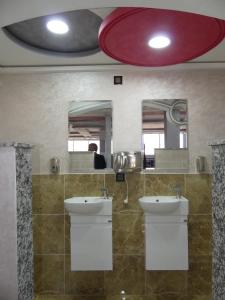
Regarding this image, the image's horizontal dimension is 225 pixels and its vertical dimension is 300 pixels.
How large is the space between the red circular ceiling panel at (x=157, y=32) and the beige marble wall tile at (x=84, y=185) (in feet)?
5.58

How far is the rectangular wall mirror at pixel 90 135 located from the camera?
3.35 meters

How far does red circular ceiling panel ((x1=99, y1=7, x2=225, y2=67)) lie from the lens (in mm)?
1585

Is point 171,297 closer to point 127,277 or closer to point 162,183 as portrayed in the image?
point 127,277

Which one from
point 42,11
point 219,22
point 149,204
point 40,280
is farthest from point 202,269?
point 42,11

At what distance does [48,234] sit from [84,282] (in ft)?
2.38

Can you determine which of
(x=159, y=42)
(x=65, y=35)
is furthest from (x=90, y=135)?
(x=159, y=42)

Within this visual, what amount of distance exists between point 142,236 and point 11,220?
1.58 m

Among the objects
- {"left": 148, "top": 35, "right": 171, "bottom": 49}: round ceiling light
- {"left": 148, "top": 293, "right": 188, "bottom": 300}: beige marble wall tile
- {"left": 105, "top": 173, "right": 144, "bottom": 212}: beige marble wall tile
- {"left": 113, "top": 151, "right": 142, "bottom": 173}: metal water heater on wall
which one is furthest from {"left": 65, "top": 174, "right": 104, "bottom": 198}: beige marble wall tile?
{"left": 148, "top": 35, "right": 171, "bottom": 49}: round ceiling light

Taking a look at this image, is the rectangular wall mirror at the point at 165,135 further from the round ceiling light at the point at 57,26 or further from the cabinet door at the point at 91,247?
the round ceiling light at the point at 57,26

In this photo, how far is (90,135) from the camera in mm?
3352

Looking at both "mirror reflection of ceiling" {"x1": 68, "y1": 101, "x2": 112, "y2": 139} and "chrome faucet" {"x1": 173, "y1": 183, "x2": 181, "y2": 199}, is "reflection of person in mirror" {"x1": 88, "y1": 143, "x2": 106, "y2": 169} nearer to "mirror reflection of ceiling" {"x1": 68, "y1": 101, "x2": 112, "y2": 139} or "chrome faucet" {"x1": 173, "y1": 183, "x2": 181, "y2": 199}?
"mirror reflection of ceiling" {"x1": 68, "y1": 101, "x2": 112, "y2": 139}

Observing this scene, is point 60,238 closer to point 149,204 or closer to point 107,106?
point 149,204

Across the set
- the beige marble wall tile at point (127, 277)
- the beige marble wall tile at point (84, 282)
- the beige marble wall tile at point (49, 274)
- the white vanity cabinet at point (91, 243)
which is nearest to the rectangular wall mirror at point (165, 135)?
the white vanity cabinet at point (91, 243)

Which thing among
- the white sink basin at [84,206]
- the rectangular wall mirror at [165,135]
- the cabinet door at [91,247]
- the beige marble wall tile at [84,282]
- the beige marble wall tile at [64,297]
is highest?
the rectangular wall mirror at [165,135]
